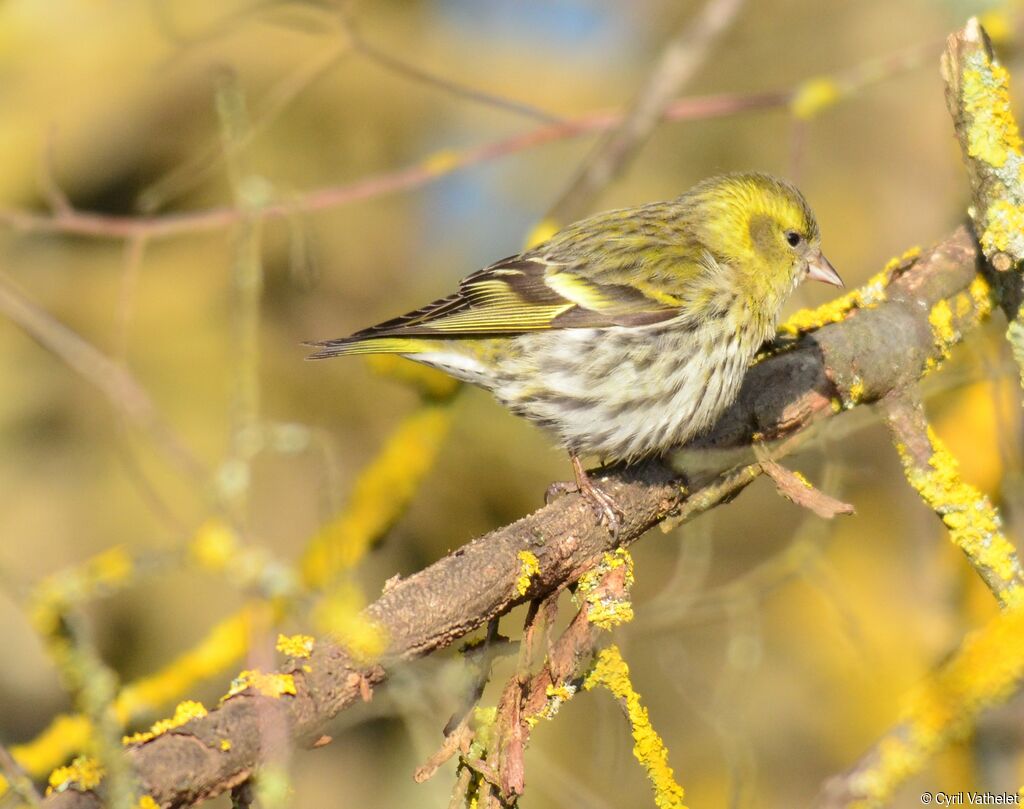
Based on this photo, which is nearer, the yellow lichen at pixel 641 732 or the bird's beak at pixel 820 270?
the yellow lichen at pixel 641 732

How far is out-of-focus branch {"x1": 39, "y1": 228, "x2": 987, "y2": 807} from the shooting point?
2107 mm

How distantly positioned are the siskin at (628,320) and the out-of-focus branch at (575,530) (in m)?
0.14

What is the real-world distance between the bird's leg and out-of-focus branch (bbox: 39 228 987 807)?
26 mm

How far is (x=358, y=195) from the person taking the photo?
12.9 feet

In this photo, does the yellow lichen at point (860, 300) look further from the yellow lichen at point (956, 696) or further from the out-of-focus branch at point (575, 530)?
the yellow lichen at point (956, 696)

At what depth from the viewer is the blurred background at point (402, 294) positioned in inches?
180

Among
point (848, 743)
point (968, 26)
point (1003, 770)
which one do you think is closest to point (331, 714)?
point (1003, 770)

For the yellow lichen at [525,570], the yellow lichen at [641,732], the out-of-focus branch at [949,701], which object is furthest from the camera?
the yellow lichen at [525,570]

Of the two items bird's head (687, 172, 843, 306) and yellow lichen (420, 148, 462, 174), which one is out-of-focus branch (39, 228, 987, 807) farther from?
yellow lichen (420, 148, 462, 174)

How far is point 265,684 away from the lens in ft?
7.26

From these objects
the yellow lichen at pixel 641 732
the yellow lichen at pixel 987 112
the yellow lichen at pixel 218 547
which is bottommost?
the yellow lichen at pixel 641 732

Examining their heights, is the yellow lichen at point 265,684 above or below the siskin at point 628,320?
below

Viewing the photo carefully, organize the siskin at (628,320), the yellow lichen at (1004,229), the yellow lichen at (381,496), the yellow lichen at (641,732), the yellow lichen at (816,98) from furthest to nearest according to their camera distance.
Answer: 1. the yellow lichen at (816,98)
2. the yellow lichen at (381,496)
3. the siskin at (628,320)
4. the yellow lichen at (1004,229)
5. the yellow lichen at (641,732)

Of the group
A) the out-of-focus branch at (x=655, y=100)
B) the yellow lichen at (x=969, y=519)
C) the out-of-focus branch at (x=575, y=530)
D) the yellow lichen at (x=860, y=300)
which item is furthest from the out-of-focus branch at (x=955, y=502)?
the out-of-focus branch at (x=655, y=100)
